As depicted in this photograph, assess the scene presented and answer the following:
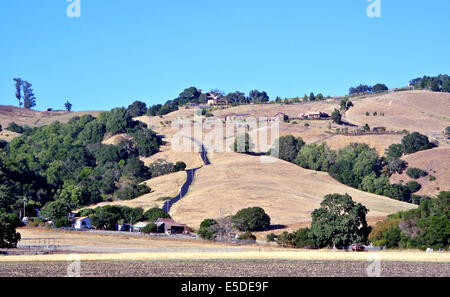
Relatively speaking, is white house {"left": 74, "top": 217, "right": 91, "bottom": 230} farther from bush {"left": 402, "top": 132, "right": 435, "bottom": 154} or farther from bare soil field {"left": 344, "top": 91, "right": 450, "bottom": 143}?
bare soil field {"left": 344, "top": 91, "right": 450, "bottom": 143}

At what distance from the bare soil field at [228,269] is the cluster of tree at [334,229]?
647 inches

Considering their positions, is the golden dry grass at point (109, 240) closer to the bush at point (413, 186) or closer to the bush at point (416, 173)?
the bush at point (413, 186)

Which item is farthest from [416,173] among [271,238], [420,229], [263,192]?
[420,229]

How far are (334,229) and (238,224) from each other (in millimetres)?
19099

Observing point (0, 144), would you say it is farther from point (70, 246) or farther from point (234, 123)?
point (70, 246)

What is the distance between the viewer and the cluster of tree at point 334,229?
61688mm

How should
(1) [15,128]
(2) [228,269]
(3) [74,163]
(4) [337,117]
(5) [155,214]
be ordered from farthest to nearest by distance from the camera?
(1) [15,128], (4) [337,117], (3) [74,163], (5) [155,214], (2) [228,269]

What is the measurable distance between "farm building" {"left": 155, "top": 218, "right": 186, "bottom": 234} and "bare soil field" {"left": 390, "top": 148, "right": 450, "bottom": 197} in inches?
1853

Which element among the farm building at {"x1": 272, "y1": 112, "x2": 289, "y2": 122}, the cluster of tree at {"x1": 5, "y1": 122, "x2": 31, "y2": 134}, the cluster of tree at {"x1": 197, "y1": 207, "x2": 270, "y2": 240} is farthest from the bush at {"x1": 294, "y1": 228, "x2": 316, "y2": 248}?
Answer: the cluster of tree at {"x1": 5, "y1": 122, "x2": 31, "y2": 134}

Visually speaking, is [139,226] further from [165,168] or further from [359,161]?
[359,161]

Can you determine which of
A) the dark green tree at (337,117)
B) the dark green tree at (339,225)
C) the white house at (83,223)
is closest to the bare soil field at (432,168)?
the dark green tree at (337,117)

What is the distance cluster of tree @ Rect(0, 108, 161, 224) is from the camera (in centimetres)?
11531

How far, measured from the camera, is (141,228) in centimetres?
8294

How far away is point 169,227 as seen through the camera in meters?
81.5
